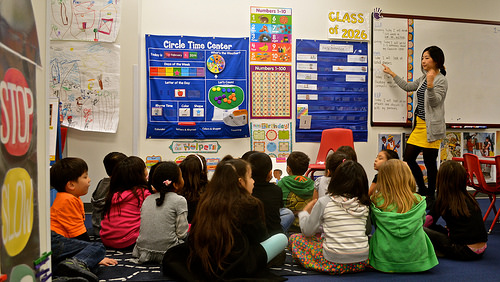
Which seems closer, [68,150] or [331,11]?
[68,150]

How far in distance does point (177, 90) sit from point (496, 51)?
4271mm

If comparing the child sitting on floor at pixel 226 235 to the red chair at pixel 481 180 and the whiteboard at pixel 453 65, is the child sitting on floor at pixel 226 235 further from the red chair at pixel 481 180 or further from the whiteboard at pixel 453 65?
the whiteboard at pixel 453 65

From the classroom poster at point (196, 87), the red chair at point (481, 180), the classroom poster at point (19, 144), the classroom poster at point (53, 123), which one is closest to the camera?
the classroom poster at point (19, 144)

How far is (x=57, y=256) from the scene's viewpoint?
2312 mm

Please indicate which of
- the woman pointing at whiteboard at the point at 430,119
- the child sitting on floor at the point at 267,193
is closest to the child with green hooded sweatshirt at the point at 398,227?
the child sitting on floor at the point at 267,193

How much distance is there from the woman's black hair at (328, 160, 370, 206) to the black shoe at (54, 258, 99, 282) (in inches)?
56.9

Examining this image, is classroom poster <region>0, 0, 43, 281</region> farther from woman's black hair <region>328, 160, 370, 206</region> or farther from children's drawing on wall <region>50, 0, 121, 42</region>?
children's drawing on wall <region>50, 0, 121, 42</region>

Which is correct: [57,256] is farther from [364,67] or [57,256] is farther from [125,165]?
[364,67]

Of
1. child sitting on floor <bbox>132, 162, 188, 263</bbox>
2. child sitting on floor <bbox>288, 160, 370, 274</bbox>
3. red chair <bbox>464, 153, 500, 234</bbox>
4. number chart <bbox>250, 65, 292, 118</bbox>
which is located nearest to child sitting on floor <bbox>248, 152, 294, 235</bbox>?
child sitting on floor <bbox>288, 160, 370, 274</bbox>

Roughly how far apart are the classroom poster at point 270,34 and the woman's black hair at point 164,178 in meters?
2.63

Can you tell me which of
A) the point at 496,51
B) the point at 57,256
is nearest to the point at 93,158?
the point at 57,256

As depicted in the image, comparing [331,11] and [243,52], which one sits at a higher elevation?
[331,11]

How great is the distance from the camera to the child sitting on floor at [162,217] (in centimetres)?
269

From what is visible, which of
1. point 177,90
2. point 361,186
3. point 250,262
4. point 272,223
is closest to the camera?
point 250,262
